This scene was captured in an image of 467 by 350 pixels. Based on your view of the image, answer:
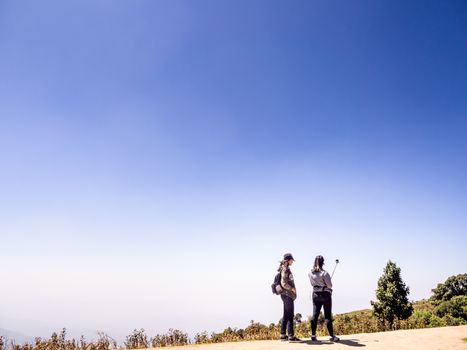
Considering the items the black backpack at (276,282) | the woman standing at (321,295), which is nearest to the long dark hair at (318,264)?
the woman standing at (321,295)

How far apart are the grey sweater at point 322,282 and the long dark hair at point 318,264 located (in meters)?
0.10

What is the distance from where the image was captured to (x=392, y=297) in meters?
28.8

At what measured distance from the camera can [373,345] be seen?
746 cm

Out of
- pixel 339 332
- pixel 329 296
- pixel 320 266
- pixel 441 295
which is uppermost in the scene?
pixel 320 266

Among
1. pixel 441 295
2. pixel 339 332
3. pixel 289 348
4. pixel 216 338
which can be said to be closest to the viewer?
pixel 289 348

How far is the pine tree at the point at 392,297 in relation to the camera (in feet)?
92.9

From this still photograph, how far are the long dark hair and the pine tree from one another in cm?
2407

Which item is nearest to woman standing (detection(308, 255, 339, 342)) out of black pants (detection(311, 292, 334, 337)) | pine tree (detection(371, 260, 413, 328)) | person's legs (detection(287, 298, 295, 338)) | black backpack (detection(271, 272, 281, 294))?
black pants (detection(311, 292, 334, 337))

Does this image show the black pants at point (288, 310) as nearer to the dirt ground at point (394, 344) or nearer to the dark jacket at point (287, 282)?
the dark jacket at point (287, 282)

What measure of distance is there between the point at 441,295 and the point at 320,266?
46409 millimetres

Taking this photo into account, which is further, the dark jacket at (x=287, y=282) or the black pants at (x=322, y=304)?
the dark jacket at (x=287, y=282)

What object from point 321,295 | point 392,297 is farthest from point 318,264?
point 392,297

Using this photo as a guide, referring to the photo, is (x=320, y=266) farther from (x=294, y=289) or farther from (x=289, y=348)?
(x=289, y=348)

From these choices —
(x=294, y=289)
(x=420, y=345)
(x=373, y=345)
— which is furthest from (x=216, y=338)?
(x=420, y=345)
